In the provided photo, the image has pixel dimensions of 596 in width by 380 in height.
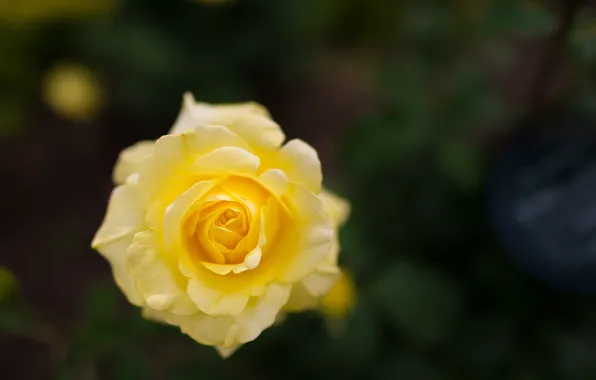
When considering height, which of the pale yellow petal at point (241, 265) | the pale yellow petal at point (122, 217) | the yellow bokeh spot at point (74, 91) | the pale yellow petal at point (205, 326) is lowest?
the yellow bokeh spot at point (74, 91)

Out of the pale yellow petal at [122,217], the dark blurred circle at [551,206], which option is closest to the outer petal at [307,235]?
the pale yellow petal at [122,217]

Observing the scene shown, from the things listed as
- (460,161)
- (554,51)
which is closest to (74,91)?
(460,161)

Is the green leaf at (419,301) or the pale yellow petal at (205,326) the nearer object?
the pale yellow petal at (205,326)

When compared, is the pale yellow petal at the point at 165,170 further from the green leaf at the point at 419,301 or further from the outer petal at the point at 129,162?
the green leaf at the point at 419,301

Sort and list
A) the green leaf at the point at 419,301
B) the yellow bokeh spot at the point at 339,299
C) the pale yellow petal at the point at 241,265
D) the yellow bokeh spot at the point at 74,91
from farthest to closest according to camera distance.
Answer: the yellow bokeh spot at the point at 74,91 → the green leaf at the point at 419,301 → the yellow bokeh spot at the point at 339,299 → the pale yellow petal at the point at 241,265

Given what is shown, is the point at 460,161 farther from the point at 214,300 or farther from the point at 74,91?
the point at 74,91

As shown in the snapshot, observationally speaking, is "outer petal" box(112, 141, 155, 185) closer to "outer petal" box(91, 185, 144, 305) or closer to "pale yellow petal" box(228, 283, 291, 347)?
"outer petal" box(91, 185, 144, 305)

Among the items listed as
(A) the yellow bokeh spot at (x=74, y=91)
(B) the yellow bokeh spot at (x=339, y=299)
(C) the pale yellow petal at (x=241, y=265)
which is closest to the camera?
(C) the pale yellow petal at (x=241, y=265)

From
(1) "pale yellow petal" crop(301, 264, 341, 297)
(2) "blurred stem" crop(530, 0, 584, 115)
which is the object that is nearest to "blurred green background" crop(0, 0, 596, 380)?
(2) "blurred stem" crop(530, 0, 584, 115)
